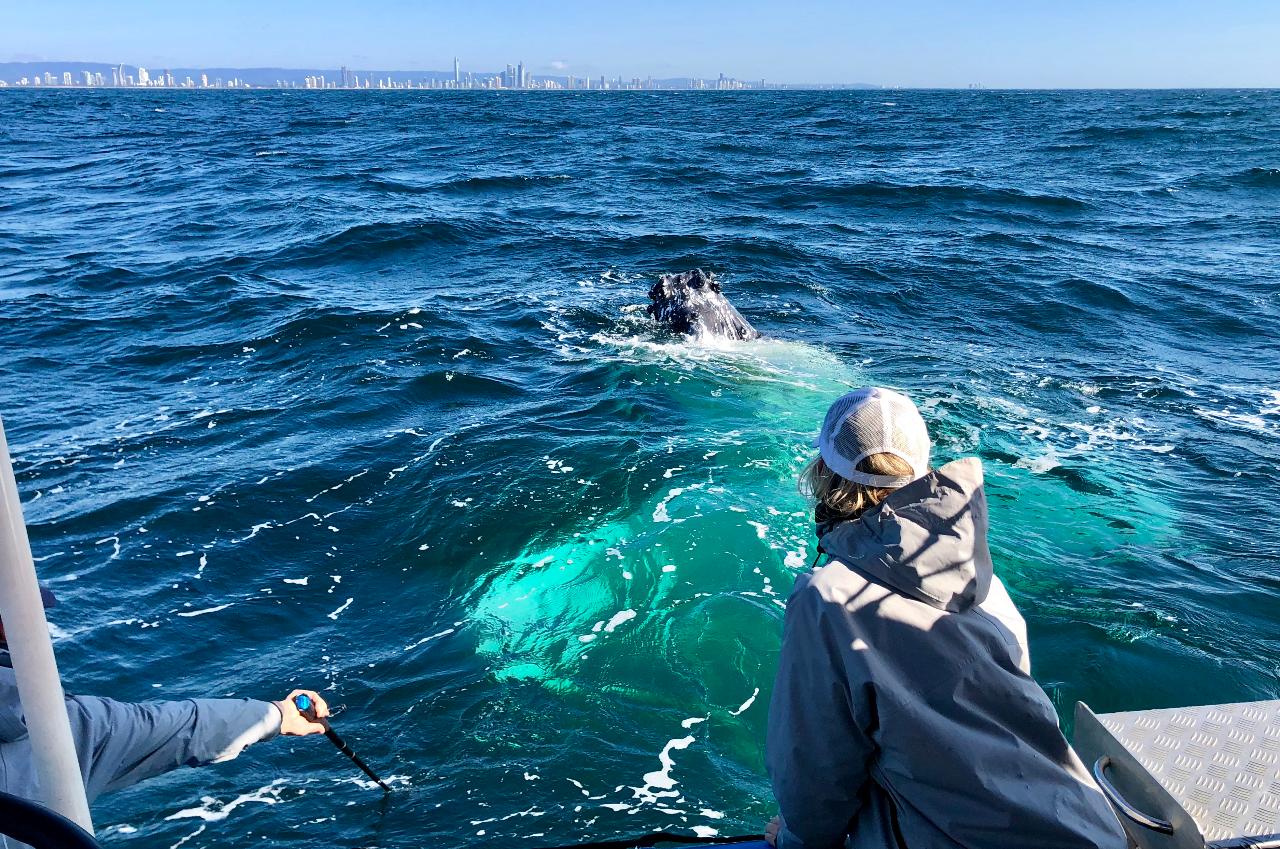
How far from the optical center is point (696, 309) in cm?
1542

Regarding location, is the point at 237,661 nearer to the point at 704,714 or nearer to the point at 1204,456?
the point at 704,714

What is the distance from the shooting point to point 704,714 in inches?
254

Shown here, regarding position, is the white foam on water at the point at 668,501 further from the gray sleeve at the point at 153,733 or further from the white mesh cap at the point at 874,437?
the white mesh cap at the point at 874,437

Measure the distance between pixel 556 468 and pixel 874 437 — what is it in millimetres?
7957

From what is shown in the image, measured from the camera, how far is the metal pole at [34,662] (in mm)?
1672

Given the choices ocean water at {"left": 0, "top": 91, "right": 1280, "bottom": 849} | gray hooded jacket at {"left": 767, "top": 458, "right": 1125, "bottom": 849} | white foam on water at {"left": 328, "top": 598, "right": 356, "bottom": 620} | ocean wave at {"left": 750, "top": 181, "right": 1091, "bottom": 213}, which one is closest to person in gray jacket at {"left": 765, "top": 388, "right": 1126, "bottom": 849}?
gray hooded jacket at {"left": 767, "top": 458, "right": 1125, "bottom": 849}

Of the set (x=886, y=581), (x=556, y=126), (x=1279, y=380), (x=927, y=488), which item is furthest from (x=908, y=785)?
(x=556, y=126)

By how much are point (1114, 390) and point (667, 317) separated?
6.89 m

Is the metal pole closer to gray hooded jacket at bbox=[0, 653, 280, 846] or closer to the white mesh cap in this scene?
gray hooded jacket at bbox=[0, 653, 280, 846]

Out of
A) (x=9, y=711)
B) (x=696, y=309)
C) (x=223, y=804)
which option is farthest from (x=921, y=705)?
(x=696, y=309)

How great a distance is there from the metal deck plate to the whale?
11.9 meters

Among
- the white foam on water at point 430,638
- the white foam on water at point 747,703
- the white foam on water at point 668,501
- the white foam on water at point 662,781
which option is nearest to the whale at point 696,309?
the white foam on water at point 668,501

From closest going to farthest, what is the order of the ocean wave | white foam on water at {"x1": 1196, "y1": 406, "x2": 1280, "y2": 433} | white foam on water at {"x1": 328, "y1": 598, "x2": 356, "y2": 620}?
white foam on water at {"x1": 328, "y1": 598, "x2": 356, "y2": 620}, white foam on water at {"x1": 1196, "y1": 406, "x2": 1280, "y2": 433}, the ocean wave

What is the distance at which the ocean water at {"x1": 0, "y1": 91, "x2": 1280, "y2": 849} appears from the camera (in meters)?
6.30
